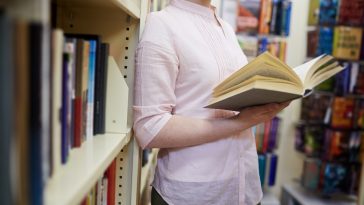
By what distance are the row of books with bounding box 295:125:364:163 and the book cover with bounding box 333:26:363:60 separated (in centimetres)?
52

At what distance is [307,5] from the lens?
8.43ft

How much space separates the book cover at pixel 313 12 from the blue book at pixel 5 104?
7.78 feet

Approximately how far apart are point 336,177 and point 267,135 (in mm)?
546

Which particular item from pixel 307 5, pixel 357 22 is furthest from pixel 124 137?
pixel 307 5

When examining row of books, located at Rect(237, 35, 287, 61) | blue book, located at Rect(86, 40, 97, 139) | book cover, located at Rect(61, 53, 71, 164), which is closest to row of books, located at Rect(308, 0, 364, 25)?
row of books, located at Rect(237, 35, 287, 61)

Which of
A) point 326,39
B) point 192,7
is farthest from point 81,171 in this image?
point 326,39

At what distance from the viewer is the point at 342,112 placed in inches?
88.4

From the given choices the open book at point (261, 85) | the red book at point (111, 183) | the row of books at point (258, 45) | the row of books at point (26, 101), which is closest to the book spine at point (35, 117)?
the row of books at point (26, 101)

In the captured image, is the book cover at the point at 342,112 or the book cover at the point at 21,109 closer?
the book cover at the point at 21,109

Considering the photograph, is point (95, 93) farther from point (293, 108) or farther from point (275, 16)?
point (293, 108)

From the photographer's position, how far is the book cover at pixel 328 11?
2.24 meters

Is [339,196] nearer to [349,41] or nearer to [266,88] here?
[349,41]

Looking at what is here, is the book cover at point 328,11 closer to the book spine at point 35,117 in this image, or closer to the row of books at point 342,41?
the row of books at point 342,41

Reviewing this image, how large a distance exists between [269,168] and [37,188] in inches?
89.1
